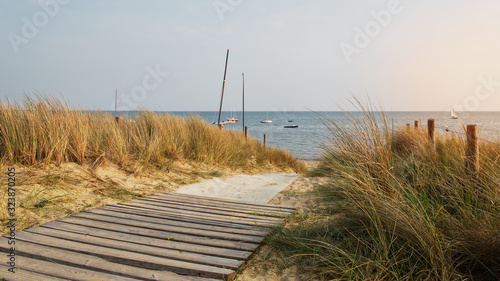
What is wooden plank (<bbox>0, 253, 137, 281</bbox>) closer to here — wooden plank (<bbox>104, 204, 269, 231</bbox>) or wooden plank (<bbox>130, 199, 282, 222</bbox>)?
wooden plank (<bbox>104, 204, 269, 231</bbox>)

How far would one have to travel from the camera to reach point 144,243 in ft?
8.63

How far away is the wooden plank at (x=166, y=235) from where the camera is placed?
8.59 feet

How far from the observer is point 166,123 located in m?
7.02

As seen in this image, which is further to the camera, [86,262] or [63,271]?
[86,262]

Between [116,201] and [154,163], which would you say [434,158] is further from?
[154,163]

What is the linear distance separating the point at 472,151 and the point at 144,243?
3135 millimetres

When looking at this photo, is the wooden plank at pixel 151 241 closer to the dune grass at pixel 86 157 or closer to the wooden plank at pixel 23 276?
the dune grass at pixel 86 157

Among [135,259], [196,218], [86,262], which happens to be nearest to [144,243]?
[135,259]

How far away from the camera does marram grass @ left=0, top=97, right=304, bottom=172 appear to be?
4375 millimetres

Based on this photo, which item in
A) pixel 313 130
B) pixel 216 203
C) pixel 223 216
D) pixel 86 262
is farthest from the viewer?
pixel 313 130

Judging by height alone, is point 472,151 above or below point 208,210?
above

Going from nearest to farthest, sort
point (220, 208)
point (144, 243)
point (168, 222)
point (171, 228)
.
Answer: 1. point (144, 243)
2. point (171, 228)
3. point (168, 222)
4. point (220, 208)

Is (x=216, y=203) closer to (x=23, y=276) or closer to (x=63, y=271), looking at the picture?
(x=63, y=271)

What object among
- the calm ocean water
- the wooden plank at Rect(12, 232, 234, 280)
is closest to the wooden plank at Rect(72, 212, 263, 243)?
the wooden plank at Rect(12, 232, 234, 280)
